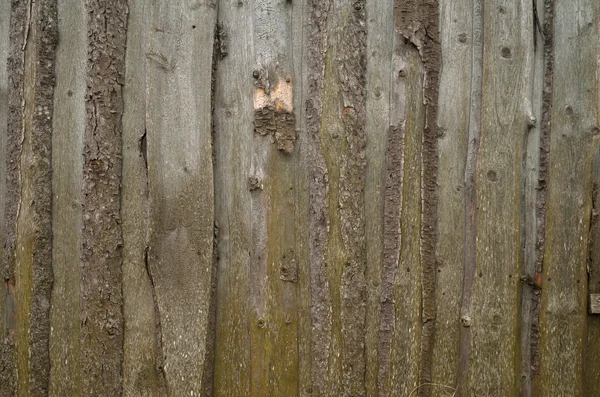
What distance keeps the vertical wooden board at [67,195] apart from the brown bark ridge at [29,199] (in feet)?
0.09

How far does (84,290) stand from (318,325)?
1.01m

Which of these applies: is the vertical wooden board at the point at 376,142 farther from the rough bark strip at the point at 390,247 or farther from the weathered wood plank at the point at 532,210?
the weathered wood plank at the point at 532,210

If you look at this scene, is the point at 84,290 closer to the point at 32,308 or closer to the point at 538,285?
the point at 32,308

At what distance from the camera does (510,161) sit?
2.23m

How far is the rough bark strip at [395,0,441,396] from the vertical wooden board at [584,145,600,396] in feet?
2.22

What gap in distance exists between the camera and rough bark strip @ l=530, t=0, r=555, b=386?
7.32 ft

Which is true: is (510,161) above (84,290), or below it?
above

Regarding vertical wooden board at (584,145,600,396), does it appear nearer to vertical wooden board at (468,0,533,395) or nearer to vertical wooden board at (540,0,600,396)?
vertical wooden board at (540,0,600,396)

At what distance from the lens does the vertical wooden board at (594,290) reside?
87.8 inches

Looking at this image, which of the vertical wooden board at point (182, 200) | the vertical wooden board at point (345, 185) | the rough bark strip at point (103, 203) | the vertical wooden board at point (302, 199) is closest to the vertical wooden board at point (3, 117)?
the rough bark strip at point (103, 203)

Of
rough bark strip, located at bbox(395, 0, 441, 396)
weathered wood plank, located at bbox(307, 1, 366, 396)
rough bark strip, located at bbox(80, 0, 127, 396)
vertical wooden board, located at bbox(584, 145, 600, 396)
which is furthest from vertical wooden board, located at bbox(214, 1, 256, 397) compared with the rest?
vertical wooden board, located at bbox(584, 145, 600, 396)

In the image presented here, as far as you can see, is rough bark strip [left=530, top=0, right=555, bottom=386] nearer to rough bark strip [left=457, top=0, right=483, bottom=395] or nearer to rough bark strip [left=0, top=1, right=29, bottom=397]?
rough bark strip [left=457, top=0, right=483, bottom=395]

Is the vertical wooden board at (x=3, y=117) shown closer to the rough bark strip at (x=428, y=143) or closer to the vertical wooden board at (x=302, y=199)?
the vertical wooden board at (x=302, y=199)

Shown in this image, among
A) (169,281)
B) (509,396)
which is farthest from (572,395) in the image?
(169,281)
